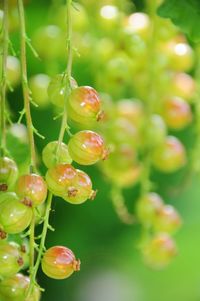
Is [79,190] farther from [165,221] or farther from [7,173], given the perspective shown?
[165,221]

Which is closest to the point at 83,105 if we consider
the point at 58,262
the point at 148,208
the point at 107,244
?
the point at 58,262

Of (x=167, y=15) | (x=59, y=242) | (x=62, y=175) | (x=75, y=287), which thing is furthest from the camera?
(x=75, y=287)

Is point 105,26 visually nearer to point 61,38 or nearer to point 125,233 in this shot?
point 61,38

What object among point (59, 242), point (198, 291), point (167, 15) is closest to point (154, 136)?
point (167, 15)

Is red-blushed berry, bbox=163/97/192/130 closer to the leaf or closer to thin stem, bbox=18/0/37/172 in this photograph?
the leaf

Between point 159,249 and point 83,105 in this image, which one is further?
point 159,249

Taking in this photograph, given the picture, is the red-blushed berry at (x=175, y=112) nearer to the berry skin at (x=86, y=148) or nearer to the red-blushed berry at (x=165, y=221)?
the red-blushed berry at (x=165, y=221)

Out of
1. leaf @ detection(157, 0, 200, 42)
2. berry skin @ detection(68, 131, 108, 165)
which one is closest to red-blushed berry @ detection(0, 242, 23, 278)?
berry skin @ detection(68, 131, 108, 165)

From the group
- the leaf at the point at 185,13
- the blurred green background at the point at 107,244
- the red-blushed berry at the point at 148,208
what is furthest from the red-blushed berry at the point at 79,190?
the blurred green background at the point at 107,244
